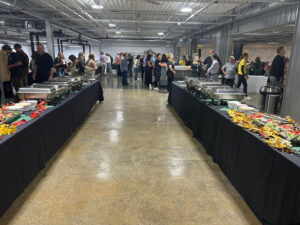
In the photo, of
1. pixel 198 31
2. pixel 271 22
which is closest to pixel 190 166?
pixel 271 22

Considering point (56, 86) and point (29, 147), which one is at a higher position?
point (56, 86)

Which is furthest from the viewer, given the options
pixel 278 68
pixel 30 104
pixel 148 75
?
pixel 148 75

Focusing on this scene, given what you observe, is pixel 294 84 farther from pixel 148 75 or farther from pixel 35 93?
pixel 148 75

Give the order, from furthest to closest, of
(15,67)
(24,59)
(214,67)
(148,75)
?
(148,75)
(214,67)
(24,59)
(15,67)

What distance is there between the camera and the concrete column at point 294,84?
3.50m

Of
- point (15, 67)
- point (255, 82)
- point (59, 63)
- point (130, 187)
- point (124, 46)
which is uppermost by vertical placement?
point (124, 46)

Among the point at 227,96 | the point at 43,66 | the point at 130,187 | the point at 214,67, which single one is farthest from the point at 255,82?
the point at 130,187

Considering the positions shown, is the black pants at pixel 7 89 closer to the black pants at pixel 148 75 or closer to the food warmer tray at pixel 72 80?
the food warmer tray at pixel 72 80

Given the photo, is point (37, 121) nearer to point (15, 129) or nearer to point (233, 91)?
point (15, 129)

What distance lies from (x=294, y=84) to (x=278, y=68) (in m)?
1.03

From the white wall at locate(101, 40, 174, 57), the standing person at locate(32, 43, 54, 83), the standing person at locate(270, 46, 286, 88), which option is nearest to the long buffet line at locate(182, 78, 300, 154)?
the standing person at locate(270, 46, 286, 88)

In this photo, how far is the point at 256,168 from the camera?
61.6 inches

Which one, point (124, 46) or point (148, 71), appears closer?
point (148, 71)

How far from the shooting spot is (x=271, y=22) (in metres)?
4.96
